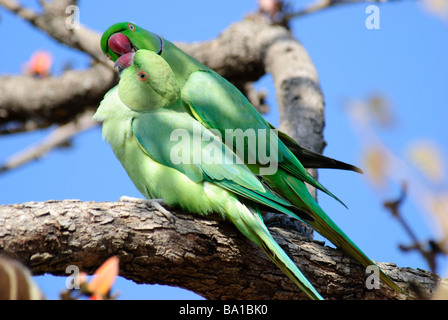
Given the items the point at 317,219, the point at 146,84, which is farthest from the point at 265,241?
the point at 146,84

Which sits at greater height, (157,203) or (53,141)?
(53,141)

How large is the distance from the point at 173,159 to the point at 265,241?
731 mm

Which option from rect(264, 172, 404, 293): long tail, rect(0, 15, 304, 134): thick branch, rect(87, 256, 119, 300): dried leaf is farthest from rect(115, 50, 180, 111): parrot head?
rect(0, 15, 304, 134): thick branch

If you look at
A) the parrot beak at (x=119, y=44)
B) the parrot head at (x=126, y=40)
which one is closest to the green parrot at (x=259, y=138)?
the parrot head at (x=126, y=40)

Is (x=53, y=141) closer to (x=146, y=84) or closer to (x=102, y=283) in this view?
(x=146, y=84)

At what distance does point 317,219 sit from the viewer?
320 cm

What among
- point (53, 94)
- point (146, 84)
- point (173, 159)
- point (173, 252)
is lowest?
point (173, 252)

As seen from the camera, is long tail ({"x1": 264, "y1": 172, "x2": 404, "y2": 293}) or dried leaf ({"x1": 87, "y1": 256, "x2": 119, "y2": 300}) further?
long tail ({"x1": 264, "y1": 172, "x2": 404, "y2": 293})

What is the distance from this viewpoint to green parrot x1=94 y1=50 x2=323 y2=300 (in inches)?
112

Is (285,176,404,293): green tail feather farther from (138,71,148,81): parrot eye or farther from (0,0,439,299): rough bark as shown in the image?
(138,71,148,81): parrot eye

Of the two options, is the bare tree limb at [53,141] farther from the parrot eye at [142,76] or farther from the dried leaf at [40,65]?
the parrot eye at [142,76]

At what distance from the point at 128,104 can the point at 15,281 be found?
2088 millimetres

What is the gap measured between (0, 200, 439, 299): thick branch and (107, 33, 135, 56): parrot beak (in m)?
1.63

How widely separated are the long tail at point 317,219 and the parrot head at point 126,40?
4.87 ft
